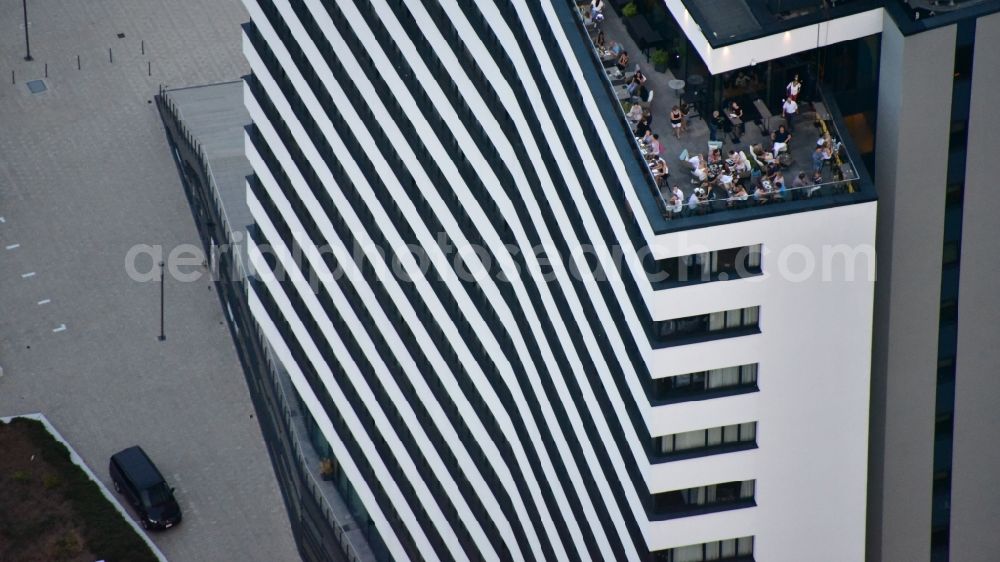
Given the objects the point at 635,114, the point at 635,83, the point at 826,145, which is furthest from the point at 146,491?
the point at 826,145

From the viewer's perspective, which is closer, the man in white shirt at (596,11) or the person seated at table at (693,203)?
the person seated at table at (693,203)

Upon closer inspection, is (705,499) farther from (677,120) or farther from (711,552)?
(677,120)

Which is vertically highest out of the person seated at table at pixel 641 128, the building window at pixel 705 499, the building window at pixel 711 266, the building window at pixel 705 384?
the person seated at table at pixel 641 128

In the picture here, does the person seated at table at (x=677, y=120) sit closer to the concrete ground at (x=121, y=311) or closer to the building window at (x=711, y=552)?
the building window at (x=711, y=552)

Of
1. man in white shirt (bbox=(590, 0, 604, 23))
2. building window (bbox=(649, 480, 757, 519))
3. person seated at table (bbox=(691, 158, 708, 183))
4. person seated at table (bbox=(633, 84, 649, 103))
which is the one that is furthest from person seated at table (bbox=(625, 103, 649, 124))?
building window (bbox=(649, 480, 757, 519))

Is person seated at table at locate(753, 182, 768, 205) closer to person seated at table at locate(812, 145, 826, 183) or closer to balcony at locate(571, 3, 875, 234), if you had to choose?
balcony at locate(571, 3, 875, 234)

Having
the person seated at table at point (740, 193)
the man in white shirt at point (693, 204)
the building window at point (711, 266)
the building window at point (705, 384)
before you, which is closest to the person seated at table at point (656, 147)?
the person seated at table at point (740, 193)
